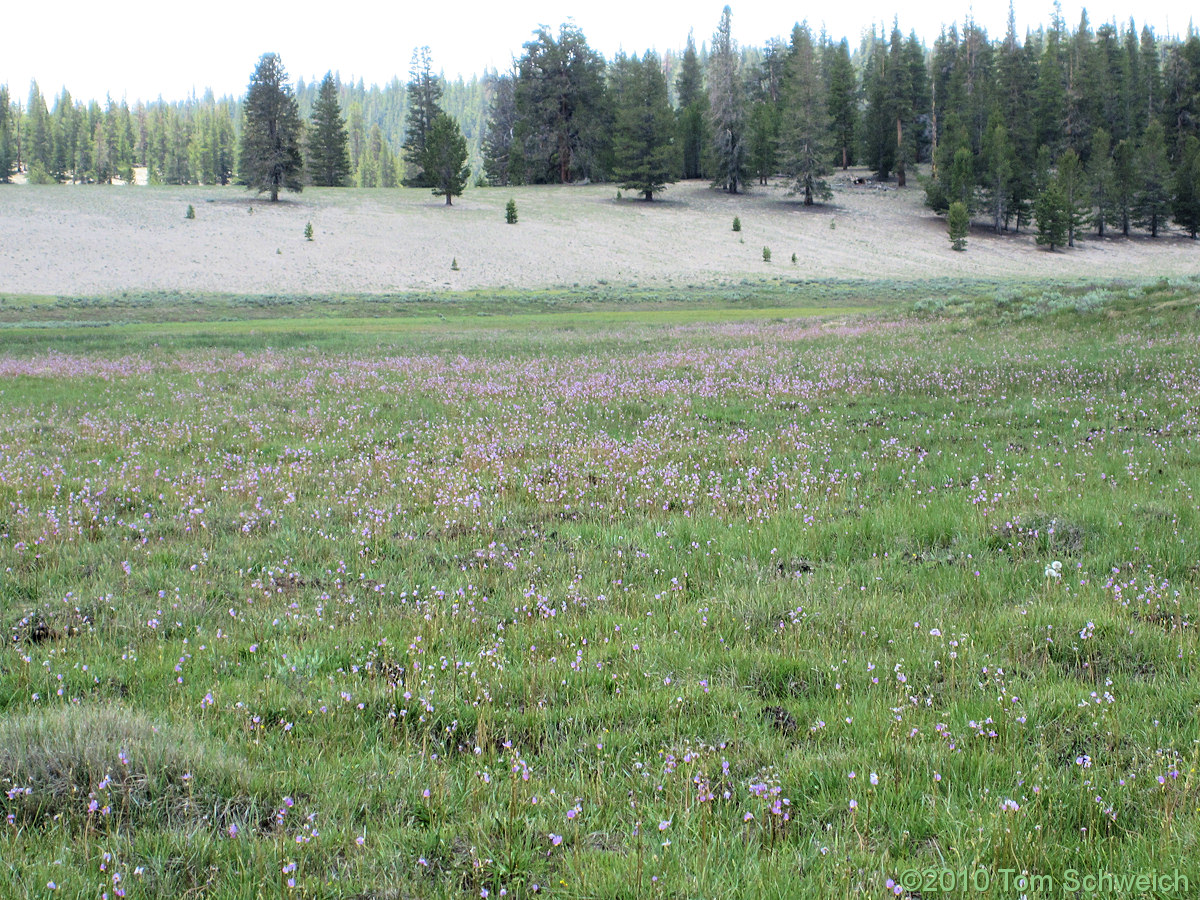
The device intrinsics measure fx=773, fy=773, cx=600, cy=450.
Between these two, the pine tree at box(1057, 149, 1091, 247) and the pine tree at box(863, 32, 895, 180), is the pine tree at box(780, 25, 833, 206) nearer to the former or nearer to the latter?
the pine tree at box(863, 32, 895, 180)

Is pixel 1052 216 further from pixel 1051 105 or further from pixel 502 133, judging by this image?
pixel 502 133

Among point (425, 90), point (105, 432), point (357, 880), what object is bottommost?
point (357, 880)

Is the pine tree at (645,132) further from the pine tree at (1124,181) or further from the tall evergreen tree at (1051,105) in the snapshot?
the pine tree at (1124,181)

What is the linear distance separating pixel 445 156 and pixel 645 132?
25.5 m

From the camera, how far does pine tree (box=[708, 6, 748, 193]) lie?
99.1 m

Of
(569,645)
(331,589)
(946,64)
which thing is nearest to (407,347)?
(331,589)

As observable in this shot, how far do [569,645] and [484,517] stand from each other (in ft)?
10.6

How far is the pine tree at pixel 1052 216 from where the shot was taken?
86250 millimetres

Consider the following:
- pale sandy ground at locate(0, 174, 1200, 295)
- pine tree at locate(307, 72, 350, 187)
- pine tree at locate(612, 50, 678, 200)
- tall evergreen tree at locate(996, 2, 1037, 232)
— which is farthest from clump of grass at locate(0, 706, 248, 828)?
pine tree at locate(307, 72, 350, 187)

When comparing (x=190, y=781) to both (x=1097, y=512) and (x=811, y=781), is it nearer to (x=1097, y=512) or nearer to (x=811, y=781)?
(x=811, y=781)

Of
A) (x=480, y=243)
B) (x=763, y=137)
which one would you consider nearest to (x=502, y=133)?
(x=763, y=137)

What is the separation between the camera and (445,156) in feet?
316

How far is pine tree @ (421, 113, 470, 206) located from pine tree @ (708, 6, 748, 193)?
33234 mm

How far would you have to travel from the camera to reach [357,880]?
9.39ft
